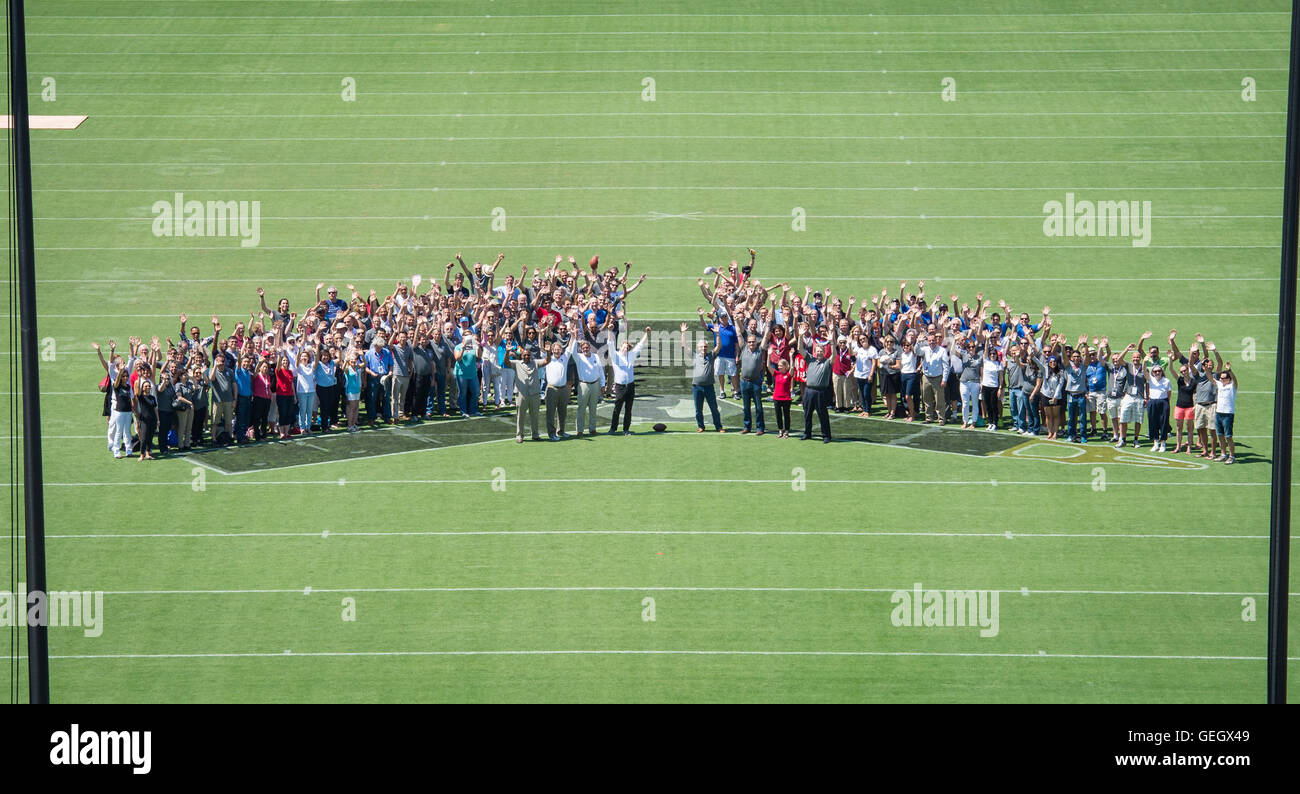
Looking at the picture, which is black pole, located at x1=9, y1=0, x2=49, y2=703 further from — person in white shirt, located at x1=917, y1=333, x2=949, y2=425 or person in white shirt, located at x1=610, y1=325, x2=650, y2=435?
person in white shirt, located at x1=917, y1=333, x2=949, y2=425

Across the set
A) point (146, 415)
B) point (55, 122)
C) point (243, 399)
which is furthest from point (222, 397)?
point (55, 122)

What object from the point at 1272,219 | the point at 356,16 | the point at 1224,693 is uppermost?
the point at 356,16

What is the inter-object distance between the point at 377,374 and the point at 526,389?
2412 millimetres

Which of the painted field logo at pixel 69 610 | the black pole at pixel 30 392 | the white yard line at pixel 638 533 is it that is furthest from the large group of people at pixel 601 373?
the black pole at pixel 30 392

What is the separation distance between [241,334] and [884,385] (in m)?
9.50

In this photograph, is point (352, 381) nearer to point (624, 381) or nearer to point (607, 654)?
point (624, 381)

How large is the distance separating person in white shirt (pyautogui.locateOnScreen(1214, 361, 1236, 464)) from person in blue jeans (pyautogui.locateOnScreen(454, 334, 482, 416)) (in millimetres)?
10547

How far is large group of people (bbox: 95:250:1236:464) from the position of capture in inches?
826

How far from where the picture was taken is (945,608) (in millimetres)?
16641

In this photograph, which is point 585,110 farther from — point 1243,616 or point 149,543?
point 1243,616

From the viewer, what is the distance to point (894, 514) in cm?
1914
